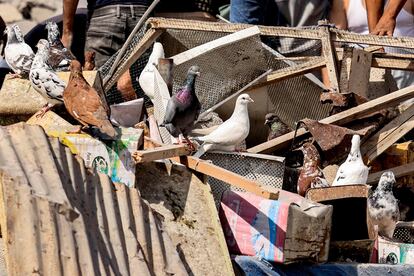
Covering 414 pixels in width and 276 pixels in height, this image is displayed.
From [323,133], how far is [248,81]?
113cm

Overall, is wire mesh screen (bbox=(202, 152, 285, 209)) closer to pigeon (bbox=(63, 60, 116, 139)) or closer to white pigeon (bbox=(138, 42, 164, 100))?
pigeon (bbox=(63, 60, 116, 139))

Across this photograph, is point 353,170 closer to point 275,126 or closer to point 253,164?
point 253,164

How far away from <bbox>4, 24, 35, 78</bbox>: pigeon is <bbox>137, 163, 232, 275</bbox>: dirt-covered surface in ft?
5.97

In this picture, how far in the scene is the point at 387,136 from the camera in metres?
8.00

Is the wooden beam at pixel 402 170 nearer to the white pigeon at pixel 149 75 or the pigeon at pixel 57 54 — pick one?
the white pigeon at pixel 149 75

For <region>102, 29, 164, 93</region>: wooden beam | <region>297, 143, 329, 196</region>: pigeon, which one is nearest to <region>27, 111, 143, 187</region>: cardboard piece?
<region>297, 143, 329, 196</region>: pigeon

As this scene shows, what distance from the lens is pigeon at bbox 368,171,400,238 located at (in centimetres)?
689

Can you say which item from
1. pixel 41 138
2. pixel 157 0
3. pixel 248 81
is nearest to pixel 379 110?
pixel 248 81

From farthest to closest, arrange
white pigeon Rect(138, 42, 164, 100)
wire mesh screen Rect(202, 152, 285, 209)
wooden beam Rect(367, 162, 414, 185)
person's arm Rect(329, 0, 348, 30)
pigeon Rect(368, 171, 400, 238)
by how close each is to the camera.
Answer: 1. person's arm Rect(329, 0, 348, 30)
2. white pigeon Rect(138, 42, 164, 100)
3. wooden beam Rect(367, 162, 414, 185)
4. wire mesh screen Rect(202, 152, 285, 209)
5. pigeon Rect(368, 171, 400, 238)

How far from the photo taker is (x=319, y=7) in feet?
31.8

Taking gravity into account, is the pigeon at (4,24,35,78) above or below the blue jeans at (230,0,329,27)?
below

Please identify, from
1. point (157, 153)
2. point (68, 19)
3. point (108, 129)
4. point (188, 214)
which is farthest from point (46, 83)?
point (68, 19)

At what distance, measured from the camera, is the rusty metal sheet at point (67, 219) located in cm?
505

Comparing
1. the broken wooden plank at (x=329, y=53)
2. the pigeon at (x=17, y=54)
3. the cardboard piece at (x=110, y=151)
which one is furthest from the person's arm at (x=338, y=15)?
the cardboard piece at (x=110, y=151)
